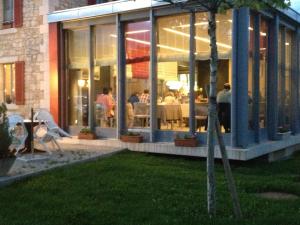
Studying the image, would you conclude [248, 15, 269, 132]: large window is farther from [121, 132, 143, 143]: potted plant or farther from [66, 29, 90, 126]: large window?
[66, 29, 90, 126]: large window

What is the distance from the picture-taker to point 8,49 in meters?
15.8

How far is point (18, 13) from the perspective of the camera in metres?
15.6

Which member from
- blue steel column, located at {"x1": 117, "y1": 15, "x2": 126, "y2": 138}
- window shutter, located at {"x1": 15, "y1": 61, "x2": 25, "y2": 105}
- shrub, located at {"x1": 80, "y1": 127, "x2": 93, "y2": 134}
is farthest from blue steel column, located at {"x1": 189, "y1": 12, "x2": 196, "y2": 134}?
window shutter, located at {"x1": 15, "y1": 61, "x2": 25, "y2": 105}

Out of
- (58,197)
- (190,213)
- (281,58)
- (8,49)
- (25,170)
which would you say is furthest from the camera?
(8,49)

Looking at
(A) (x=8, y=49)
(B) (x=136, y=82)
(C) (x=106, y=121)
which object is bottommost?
(C) (x=106, y=121)

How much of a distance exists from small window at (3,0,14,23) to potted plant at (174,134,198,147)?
7874mm

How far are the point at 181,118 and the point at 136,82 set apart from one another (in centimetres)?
165

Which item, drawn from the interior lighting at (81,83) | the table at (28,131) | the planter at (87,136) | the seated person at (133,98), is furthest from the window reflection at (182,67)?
the table at (28,131)

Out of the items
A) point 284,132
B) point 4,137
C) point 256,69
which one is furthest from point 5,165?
point 284,132

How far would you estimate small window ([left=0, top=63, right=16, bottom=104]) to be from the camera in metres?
15.9

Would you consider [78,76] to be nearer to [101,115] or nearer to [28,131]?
[101,115]

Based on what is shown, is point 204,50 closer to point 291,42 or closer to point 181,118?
point 181,118

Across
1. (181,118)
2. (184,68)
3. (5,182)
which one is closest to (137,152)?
(181,118)

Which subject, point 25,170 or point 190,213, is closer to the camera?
point 190,213
